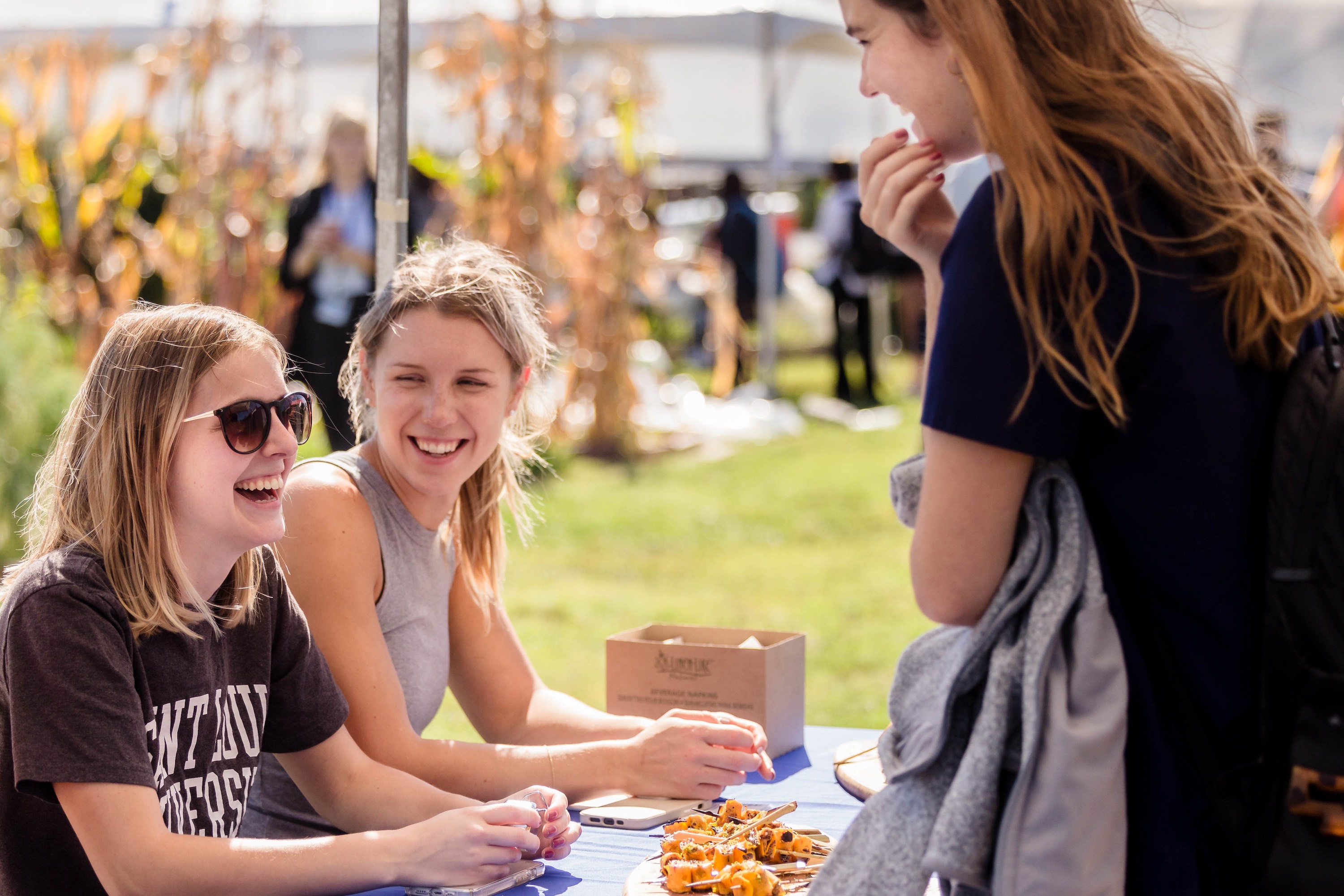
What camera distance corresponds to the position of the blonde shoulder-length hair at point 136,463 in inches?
66.5

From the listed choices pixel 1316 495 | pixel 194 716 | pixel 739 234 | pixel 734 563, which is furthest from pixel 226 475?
pixel 739 234

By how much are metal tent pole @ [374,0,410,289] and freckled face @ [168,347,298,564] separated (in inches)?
37.4

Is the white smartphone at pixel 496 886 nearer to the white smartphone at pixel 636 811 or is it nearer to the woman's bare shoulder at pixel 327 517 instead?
the white smartphone at pixel 636 811

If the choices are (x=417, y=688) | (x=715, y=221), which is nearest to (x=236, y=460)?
(x=417, y=688)

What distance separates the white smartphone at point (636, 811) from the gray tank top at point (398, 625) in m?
0.37

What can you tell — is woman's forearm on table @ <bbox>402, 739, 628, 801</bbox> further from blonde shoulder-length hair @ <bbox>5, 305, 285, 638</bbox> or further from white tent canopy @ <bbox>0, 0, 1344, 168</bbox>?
white tent canopy @ <bbox>0, 0, 1344, 168</bbox>

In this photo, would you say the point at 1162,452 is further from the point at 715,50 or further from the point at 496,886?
the point at 715,50

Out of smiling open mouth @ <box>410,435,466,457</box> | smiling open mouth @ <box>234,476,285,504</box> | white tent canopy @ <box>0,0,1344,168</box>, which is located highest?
white tent canopy @ <box>0,0,1344,168</box>

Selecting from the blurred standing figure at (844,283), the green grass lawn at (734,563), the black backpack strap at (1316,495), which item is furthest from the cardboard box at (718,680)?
the blurred standing figure at (844,283)

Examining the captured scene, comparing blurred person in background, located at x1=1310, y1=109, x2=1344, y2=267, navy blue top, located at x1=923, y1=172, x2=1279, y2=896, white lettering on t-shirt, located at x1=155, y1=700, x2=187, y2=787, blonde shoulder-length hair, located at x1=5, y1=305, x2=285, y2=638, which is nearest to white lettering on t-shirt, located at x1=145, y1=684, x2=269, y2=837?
white lettering on t-shirt, located at x1=155, y1=700, x2=187, y2=787

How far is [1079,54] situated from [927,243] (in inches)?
10.9

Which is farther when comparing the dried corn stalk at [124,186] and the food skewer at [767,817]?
the dried corn stalk at [124,186]

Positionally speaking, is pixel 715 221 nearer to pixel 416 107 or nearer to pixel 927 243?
pixel 416 107

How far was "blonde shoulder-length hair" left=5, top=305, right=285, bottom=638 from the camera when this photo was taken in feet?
5.54
